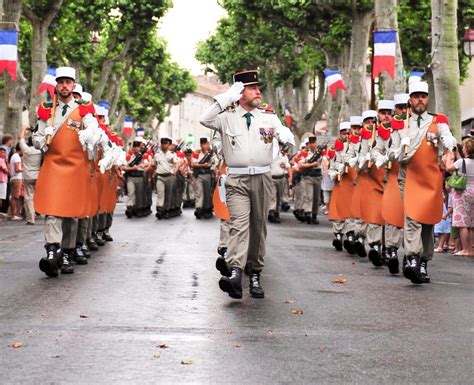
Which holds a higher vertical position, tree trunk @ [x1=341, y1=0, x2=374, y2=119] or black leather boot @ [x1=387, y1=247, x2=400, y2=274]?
tree trunk @ [x1=341, y1=0, x2=374, y2=119]

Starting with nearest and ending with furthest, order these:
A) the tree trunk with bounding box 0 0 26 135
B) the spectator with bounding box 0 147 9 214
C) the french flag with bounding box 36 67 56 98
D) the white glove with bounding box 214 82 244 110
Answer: the white glove with bounding box 214 82 244 110 < the french flag with bounding box 36 67 56 98 < the spectator with bounding box 0 147 9 214 < the tree trunk with bounding box 0 0 26 135

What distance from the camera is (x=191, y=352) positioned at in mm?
7641

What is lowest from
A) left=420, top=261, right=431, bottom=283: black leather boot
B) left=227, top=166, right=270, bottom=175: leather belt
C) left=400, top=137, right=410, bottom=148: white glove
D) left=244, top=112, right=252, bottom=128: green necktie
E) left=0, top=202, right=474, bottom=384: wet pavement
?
left=0, top=202, right=474, bottom=384: wet pavement

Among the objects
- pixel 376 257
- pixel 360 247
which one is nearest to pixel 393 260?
pixel 376 257

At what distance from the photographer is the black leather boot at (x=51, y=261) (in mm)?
11992

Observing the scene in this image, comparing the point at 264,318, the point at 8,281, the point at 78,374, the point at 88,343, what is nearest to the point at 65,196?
the point at 8,281

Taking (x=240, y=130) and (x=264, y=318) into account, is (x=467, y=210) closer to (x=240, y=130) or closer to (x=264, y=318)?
(x=240, y=130)

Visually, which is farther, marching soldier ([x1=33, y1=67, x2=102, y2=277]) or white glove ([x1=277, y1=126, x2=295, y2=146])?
marching soldier ([x1=33, y1=67, x2=102, y2=277])

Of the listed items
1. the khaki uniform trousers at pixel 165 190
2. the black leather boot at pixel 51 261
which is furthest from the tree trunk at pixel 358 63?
the black leather boot at pixel 51 261

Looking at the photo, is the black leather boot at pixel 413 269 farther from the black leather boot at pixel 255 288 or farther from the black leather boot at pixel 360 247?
the black leather boot at pixel 360 247

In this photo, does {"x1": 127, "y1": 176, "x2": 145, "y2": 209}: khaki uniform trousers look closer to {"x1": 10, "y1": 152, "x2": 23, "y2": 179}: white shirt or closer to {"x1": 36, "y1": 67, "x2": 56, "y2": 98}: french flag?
{"x1": 36, "y1": 67, "x2": 56, "y2": 98}: french flag

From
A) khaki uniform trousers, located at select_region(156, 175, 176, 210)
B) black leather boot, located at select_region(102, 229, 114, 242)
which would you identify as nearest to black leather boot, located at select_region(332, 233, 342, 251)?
black leather boot, located at select_region(102, 229, 114, 242)

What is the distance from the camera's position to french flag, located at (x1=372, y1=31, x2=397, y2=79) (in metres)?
26.2

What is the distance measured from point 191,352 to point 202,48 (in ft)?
192
